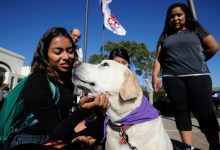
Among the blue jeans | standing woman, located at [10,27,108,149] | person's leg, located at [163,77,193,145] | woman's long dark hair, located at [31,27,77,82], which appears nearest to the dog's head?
standing woman, located at [10,27,108,149]

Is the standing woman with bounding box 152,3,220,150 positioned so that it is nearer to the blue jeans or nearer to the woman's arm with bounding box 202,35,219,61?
the woman's arm with bounding box 202,35,219,61

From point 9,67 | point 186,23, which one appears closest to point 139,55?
point 9,67

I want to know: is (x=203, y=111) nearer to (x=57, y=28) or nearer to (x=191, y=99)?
(x=191, y=99)

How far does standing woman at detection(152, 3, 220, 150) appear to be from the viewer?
2738mm

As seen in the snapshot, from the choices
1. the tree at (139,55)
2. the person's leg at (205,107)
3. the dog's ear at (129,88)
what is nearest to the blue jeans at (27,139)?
the dog's ear at (129,88)

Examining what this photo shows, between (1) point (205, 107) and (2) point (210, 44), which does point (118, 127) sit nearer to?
(1) point (205, 107)

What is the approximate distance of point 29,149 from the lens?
6.35ft

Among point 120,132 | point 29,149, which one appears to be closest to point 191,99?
point 120,132

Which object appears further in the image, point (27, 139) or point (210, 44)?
point (210, 44)

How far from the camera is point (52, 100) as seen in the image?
2.20 metres

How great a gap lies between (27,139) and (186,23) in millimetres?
2816

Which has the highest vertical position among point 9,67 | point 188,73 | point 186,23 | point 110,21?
point 9,67

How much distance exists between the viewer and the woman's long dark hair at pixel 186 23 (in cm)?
309

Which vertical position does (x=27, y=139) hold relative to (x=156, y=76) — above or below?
below
